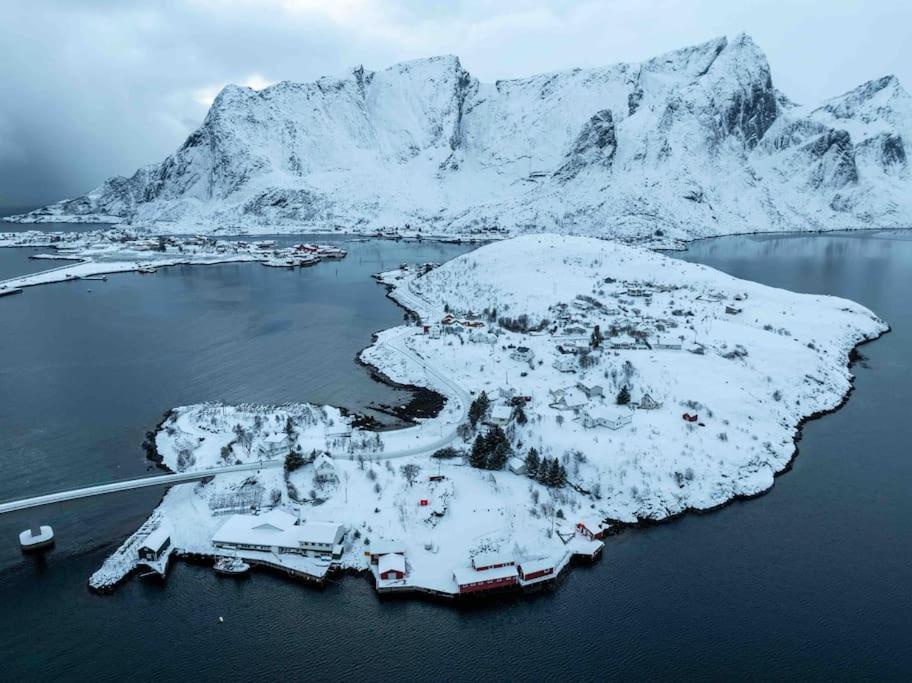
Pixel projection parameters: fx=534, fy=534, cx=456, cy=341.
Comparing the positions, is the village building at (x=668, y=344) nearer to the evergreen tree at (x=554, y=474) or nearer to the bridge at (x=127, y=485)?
the evergreen tree at (x=554, y=474)

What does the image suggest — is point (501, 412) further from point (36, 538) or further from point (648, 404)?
point (36, 538)

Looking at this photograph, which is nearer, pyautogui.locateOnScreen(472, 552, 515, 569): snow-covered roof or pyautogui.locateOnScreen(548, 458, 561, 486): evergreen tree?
pyautogui.locateOnScreen(472, 552, 515, 569): snow-covered roof

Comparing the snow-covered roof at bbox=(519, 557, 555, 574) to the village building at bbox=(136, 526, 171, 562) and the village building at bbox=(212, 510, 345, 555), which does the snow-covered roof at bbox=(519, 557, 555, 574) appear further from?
the village building at bbox=(136, 526, 171, 562)

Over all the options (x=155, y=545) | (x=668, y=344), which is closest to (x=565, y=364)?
(x=668, y=344)

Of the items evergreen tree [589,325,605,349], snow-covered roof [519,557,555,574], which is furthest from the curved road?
evergreen tree [589,325,605,349]

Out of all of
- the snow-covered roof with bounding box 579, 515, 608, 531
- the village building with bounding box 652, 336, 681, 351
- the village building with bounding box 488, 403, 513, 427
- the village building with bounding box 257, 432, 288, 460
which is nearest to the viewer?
the snow-covered roof with bounding box 579, 515, 608, 531

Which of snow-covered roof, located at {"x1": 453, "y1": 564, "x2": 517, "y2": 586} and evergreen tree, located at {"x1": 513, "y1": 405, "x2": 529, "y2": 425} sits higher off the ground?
evergreen tree, located at {"x1": 513, "y1": 405, "x2": 529, "y2": 425}

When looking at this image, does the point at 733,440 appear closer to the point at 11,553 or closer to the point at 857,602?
the point at 857,602
